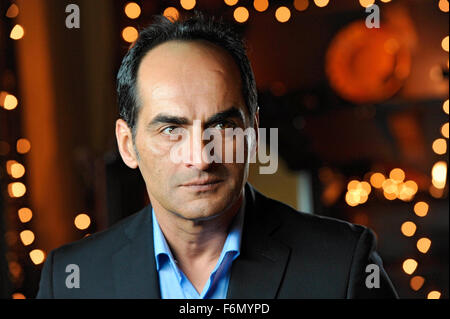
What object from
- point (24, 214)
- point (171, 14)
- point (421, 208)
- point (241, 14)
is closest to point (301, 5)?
point (241, 14)

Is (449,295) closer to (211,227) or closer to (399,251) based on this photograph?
(399,251)

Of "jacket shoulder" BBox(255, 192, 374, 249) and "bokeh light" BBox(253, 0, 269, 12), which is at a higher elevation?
"bokeh light" BBox(253, 0, 269, 12)

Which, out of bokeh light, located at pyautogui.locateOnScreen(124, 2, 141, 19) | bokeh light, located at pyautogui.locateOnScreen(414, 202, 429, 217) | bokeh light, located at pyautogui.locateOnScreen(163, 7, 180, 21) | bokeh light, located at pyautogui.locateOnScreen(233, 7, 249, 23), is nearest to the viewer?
bokeh light, located at pyautogui.locateOnScreen(163, 7, 180, 21)

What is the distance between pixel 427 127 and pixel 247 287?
2.73 metres

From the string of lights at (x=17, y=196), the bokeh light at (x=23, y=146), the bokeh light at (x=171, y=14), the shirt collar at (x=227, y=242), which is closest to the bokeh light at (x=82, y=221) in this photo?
the string of lights at (x=17, y=196)

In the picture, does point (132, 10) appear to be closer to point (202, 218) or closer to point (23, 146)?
point (23, 146)

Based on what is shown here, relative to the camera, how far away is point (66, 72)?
2.97m

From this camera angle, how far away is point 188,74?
111 centimetres

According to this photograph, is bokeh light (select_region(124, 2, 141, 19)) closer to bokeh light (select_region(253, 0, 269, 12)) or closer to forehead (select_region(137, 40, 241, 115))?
bokeh light (select_region(253, 0, 269, 12))

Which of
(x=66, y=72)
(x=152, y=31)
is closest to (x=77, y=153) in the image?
(x=66, y=72)

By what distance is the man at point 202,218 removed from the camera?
1.11 metres

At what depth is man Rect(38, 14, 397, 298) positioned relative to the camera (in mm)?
1107

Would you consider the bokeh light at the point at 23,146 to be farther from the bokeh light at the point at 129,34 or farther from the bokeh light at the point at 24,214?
the bokeh light at the point at 129,34

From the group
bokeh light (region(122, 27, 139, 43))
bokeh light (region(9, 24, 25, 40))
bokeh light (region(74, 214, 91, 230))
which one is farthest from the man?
bokeh light (region(122, 27, 139, 43))
